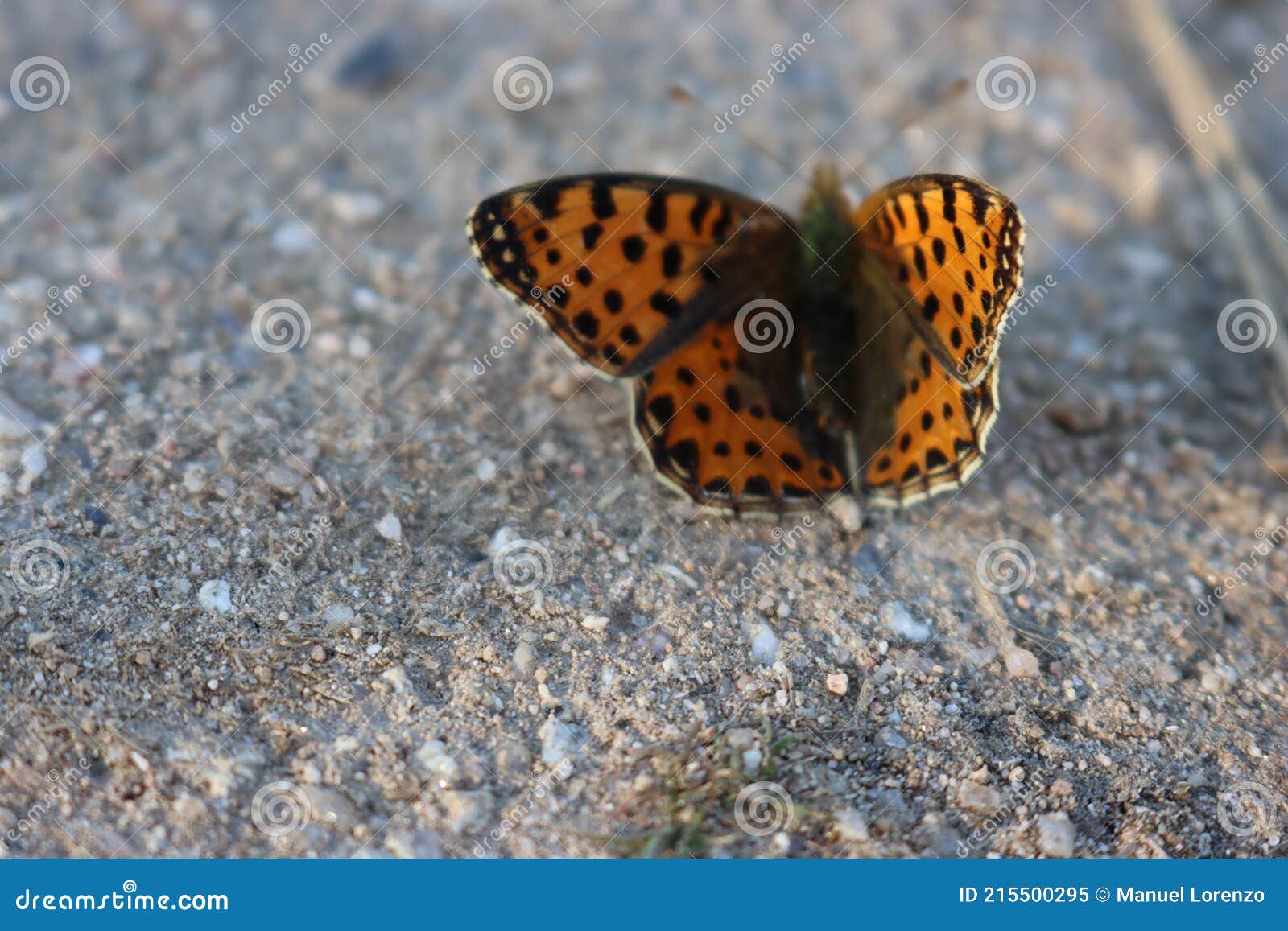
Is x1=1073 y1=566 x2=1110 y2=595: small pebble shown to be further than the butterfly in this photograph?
Yes

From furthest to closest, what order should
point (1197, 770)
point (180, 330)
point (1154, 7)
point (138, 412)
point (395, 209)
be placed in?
1. point (1154, 7)
2. point (395, 209)
3. point (180, 330)
4. point (138, 412)
5. point (1197, 770)

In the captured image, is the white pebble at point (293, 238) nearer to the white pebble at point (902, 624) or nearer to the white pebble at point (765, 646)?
the white pebble at point (765, 646)

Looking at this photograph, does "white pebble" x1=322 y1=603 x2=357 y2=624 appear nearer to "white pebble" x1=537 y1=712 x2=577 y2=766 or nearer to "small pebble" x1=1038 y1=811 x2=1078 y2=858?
"white pebble" x1=537 y1=712 x2=577 y2=766

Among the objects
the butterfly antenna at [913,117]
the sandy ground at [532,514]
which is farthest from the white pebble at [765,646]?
the butterfly antenna at [913,117]

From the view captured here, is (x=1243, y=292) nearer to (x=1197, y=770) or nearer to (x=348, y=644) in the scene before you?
(x=1197, y=770)

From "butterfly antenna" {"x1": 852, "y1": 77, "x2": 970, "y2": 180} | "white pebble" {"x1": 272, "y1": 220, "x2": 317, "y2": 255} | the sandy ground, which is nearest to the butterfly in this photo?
the sandy ground

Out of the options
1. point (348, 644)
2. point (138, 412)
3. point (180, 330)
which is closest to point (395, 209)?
point (180, 330)

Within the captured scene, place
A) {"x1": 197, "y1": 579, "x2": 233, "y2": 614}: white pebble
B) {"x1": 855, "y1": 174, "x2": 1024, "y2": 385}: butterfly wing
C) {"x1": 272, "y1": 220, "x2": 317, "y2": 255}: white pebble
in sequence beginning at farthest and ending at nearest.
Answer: {"x1": 272, "y1": 220, "x2": 317, "y2": 255}: white pebble → {"x1": 197, "y1": 579, "x2": 233, "y2": 614}: white pebble → {"x1": 855, "y1": 174, "x2": 1024, "y2": 385}: butterfly wing
